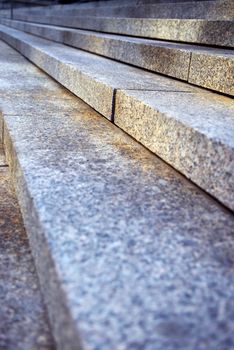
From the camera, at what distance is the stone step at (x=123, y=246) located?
0.78 m

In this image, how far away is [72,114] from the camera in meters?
2.27

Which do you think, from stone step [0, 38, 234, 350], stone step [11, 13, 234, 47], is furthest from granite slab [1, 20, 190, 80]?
stone step [0, 38, 234, 350]

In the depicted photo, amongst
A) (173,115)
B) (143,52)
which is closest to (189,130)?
(173,115)

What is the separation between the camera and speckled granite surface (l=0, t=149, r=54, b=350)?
1000 millimetres

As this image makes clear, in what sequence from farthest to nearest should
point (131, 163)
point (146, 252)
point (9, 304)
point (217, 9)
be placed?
point (217, 9) → point (131, 163) → point (9, 304) → point (146, 252)

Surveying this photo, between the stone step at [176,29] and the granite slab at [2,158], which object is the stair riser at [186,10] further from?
the granite slab at [2,158]

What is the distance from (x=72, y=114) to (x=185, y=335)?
1.69 metres

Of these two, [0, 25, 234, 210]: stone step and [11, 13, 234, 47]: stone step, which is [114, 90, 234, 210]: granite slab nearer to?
[0, 25, 234, 210]: stone step

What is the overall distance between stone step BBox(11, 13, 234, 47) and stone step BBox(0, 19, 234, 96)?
147 millimetres

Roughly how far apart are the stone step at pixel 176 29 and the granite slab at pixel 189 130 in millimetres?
901

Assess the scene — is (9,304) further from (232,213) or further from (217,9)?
(217,9)

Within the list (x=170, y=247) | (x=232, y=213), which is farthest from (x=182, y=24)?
(x=170, y=247)

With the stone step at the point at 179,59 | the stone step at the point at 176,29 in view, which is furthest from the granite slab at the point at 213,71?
the stone step at the point at 176,29

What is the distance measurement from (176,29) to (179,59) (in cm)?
99
